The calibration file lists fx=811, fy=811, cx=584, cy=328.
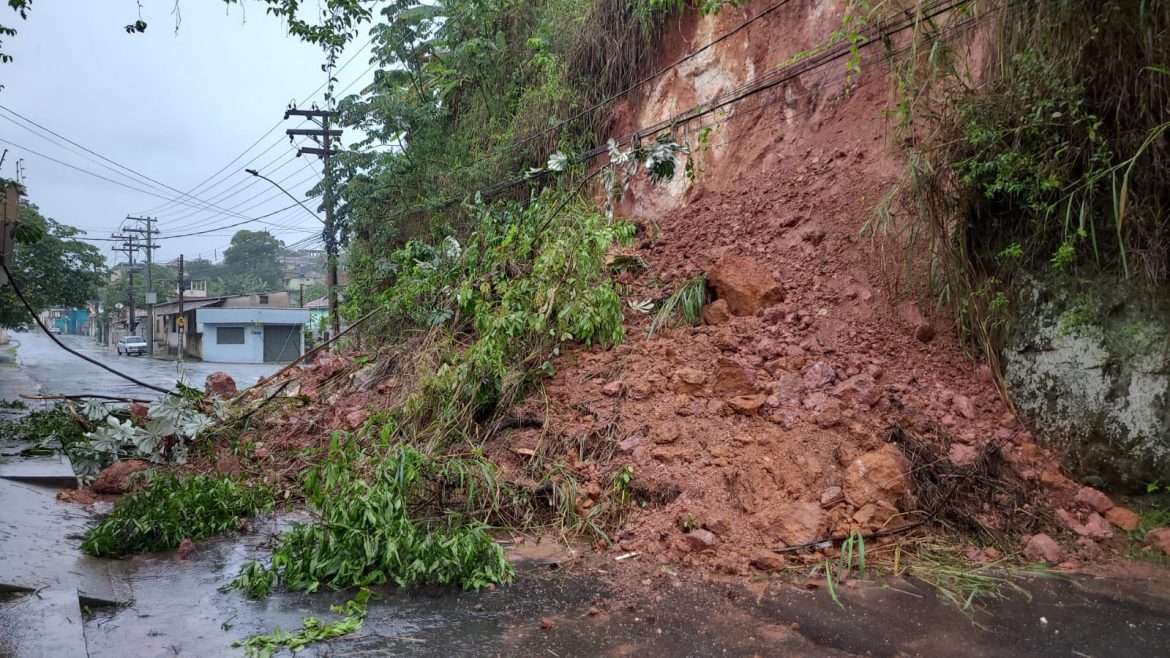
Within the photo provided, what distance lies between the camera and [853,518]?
5363mm

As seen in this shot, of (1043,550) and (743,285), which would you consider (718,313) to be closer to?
(743,285)

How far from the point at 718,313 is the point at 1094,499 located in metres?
3.61

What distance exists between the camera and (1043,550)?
509 centimetres

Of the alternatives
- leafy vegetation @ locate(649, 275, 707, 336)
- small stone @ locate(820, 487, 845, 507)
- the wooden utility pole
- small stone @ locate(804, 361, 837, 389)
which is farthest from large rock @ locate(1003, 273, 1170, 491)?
the wooden utility pole

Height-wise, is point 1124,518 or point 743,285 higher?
point 743,285

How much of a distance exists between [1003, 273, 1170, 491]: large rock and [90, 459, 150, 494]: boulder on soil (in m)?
8.10

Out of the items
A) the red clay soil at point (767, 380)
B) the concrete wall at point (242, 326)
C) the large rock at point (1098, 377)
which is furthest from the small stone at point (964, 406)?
the concrete wall at point (242, 326)

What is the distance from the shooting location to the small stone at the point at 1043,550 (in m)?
5.06

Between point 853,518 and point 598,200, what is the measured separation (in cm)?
723

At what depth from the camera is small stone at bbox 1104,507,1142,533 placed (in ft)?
17.5

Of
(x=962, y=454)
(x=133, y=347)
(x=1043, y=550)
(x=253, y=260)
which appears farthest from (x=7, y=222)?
(x=253, y=260)

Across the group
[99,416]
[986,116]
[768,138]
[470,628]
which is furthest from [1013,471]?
[99,416]

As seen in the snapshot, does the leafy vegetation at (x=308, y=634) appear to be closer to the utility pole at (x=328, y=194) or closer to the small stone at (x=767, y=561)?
the small stone at (x=767, y=561)

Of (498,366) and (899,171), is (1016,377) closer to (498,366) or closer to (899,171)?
(899,171)
